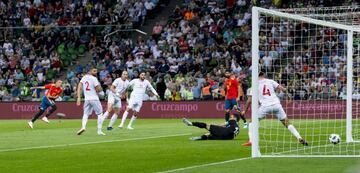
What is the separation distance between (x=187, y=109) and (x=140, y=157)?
2708 centimetres

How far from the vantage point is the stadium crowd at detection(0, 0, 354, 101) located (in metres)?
46.7

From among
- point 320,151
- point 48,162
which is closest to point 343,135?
point 320,151

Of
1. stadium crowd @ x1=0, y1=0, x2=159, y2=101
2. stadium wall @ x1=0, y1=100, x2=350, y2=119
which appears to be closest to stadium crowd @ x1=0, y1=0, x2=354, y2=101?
stadium crowd @ x1=0, y1=0, x2=159, y2=101

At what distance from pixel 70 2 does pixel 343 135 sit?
3143 cm

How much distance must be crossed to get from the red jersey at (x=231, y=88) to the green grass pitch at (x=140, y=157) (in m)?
7.95

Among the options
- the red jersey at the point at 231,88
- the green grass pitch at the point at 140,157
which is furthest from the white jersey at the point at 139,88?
the green grass pitch at the point at 140,157

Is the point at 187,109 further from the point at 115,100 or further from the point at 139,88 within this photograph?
the point at 115,100

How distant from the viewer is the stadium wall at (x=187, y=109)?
38.2 m

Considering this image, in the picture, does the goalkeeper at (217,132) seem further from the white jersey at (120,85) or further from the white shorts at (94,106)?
the white jersey at (120,85)

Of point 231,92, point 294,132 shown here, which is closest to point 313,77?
point 231,92

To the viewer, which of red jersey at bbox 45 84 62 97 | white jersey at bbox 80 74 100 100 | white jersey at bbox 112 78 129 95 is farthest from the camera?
red jersey at bbox 45 84 62 97

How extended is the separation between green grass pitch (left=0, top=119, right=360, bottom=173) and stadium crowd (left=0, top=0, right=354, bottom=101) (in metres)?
15.4

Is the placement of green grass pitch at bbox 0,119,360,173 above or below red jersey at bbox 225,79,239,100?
below

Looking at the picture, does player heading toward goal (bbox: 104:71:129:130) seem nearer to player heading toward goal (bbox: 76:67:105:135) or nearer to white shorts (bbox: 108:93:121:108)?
white shorts (bbox: 108:93:121:108)
